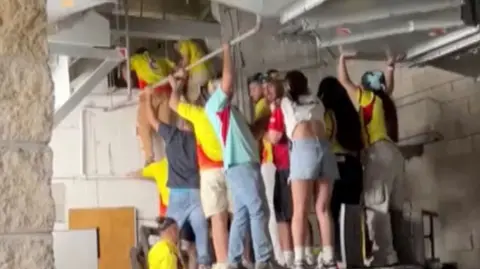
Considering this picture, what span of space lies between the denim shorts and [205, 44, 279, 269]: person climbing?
0.23 meters

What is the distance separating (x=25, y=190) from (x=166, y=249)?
3.97 m

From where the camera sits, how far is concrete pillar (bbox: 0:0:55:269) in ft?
5.08

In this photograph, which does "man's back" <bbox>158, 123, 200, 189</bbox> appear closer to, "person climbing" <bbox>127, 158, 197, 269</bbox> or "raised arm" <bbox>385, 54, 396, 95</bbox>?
"person climbing" <bbox>127, 158, 197, 269</bbox>

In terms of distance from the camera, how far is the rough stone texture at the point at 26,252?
1531mm

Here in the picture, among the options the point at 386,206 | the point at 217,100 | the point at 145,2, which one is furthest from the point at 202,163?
the point at 145,2

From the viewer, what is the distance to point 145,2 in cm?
738

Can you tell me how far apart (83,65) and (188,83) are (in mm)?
846

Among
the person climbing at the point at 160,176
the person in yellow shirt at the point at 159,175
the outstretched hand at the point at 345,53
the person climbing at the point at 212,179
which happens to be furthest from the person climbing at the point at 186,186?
the outstretched hand at the point at 345,53

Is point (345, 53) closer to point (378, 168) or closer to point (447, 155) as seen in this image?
point (378, 168)

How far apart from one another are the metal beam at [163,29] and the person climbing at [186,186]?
0.53m

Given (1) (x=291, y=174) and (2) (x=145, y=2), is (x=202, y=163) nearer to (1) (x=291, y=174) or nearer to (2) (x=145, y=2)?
(1) (x=291, y=174)

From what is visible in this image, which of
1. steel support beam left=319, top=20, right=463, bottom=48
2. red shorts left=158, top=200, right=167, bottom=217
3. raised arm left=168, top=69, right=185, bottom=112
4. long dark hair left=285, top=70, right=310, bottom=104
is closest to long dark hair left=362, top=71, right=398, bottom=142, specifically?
long dark hair left=285, top=70, right=310, bottom=104

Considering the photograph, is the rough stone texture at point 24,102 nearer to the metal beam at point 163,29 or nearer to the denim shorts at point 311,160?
the denim shorts at point 311,160

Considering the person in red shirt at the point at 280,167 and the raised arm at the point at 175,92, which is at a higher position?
the raised arm at the point at 175,92
